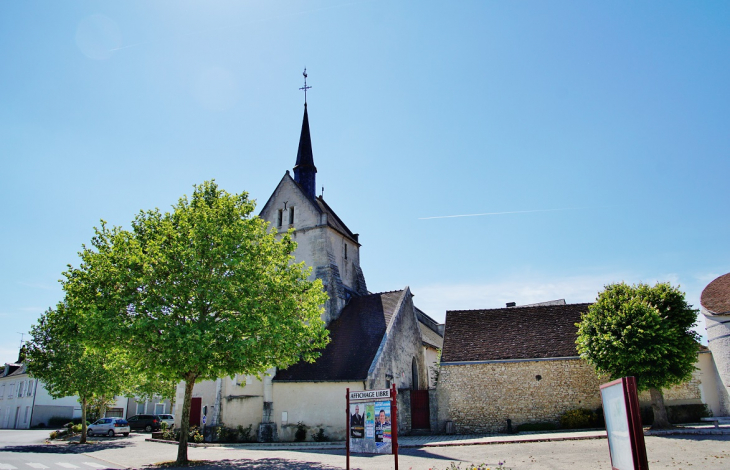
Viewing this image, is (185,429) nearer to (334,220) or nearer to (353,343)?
(353,343)

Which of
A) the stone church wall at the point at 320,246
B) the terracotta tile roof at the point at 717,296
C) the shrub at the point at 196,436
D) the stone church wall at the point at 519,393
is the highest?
the stone church wall at the point at 320,246

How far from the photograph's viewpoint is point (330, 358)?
73.9 feet

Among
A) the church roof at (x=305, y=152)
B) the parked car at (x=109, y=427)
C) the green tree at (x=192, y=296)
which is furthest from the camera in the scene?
the church roof at (x=305, y=152)

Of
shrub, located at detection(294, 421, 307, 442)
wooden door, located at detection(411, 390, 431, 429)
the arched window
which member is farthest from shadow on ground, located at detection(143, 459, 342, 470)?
the arched window

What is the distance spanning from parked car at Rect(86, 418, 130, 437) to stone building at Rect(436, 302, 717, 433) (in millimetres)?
20615

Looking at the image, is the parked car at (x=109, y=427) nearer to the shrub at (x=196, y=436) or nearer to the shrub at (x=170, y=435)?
the shrub at (x=170, y=435)

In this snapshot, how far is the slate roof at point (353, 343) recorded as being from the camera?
21422 millimetres

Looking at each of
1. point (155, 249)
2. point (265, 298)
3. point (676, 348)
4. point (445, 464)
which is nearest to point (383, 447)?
point (445, 464)

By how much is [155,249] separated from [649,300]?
1793 cm

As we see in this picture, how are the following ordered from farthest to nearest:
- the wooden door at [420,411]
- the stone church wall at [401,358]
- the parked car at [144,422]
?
the parked car at [144,422] → the wooden door at [420,411] → the stone church wall at [401,358]

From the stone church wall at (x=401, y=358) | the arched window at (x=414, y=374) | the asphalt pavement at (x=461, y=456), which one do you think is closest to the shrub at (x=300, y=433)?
the asphalt pavement at (x=461, y=456)

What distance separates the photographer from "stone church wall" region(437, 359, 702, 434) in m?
20.8

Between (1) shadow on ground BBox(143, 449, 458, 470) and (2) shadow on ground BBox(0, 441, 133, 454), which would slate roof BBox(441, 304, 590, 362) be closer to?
(1) shadow on ground BBox(143, 449, 458, 470)

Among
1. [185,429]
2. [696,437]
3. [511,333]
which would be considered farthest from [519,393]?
[185,429]
